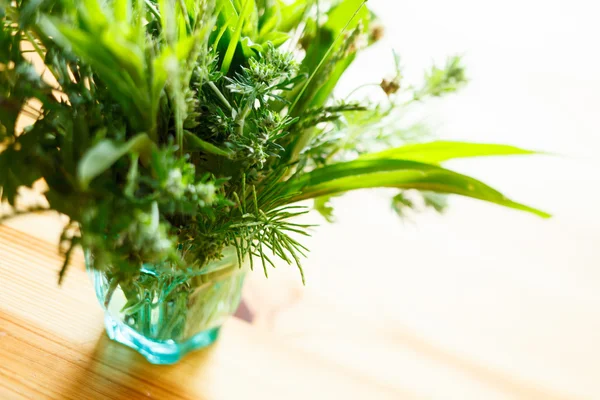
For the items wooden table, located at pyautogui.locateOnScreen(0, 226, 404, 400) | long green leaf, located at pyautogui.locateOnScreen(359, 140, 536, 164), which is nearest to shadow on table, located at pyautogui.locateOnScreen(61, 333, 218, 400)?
wooden table, located at pyautogui.locateOnScreen(0, 226, 404, 400)

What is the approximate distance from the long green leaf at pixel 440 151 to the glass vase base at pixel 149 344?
0.72 feet

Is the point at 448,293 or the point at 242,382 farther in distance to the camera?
the point at 448,293

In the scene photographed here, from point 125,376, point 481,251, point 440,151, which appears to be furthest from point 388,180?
point 481,251

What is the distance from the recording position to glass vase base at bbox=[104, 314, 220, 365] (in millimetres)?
517

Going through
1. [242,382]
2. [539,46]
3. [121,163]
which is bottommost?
[242,382]

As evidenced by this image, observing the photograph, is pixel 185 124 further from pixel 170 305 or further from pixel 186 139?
pixel 170 305

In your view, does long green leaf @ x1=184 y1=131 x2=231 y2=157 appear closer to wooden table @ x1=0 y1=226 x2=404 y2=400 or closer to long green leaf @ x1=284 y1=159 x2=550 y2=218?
long green leaf @ x1=284 y1=159 x2=550 y2=218

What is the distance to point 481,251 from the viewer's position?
796mm

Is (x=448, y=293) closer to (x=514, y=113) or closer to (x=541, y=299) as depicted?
(x=541, y=299)

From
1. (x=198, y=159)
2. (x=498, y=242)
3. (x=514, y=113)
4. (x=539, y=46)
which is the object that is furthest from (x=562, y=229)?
(x=198, y=159)

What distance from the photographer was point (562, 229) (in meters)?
0.86

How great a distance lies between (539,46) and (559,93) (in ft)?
0.29

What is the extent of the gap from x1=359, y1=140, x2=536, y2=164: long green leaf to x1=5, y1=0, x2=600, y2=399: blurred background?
4 centimetres

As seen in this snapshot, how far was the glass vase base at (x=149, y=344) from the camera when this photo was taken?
52 cm
